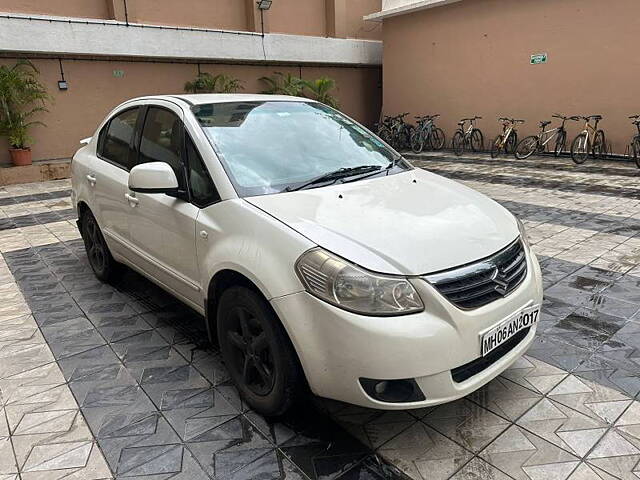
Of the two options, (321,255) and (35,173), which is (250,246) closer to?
(321,255)

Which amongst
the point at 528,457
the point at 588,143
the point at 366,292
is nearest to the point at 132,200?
the point at 366,292

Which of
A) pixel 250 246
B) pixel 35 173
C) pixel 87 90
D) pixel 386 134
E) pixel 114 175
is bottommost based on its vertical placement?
pixel 35 173

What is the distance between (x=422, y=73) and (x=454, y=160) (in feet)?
12.4

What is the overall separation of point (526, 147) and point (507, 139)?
1.90 feet

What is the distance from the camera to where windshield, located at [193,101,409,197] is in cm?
275

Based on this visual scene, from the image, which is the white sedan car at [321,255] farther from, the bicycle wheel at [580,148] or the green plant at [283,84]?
the green plant at [283,84]

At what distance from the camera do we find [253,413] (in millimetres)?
2551

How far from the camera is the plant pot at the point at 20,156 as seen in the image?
35.7 feet

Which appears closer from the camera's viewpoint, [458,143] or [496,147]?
[496,147]

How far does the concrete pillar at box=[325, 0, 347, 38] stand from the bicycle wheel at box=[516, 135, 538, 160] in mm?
7799

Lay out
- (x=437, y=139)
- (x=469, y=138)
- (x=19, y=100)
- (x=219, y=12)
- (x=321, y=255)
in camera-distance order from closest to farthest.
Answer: (x=321, y=255) → (x=19, y=100) → (x=469, y=138) → (x=219, y=12) → (x=437, y=139)

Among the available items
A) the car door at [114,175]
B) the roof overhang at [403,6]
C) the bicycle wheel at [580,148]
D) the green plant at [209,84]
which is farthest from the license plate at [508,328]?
the roof overhang at [403,6]

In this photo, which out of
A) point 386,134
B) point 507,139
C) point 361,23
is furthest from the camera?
point 361,23

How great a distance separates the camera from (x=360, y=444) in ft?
7.57
